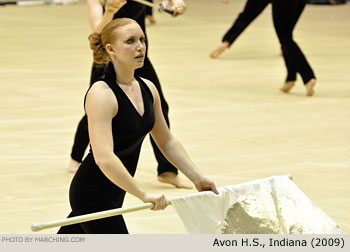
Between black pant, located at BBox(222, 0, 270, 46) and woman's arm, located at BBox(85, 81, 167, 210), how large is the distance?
23.3 feet

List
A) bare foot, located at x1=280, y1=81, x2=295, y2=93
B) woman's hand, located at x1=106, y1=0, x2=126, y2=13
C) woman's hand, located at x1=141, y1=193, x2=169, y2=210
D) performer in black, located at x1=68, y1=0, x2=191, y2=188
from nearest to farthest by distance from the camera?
woman's hand, located at x1=141, y1=193, x2=169, y2=210
woman's hand, located at x1=106, y1=0, x2=126, y2=13
performer in black, located at x1=68, y1=0, x2=191, y2=188
bare foot, located at x1=280, y1=81, x2=295, y2=93

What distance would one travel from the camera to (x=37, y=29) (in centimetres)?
1347

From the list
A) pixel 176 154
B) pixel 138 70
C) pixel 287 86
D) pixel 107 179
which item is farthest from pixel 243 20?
pixel 107 179

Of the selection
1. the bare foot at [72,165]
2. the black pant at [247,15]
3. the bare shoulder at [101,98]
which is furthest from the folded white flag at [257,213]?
the black pant at [247,15]

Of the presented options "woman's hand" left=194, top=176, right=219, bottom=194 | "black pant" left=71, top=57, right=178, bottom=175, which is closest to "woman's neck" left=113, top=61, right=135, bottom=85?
"woman's hand" left=194, top=176, right=219, bottom=194

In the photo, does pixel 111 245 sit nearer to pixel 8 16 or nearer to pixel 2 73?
pixel 2 73

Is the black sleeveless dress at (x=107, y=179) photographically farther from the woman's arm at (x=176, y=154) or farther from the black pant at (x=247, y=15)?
the black pant at (x=247, y=15)

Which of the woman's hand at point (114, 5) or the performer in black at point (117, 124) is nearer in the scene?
the performer in black at point (117, 124)

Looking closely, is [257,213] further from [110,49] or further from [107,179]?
[110,49]

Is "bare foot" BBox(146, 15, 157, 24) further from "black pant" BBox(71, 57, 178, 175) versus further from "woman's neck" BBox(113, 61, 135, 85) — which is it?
"woman's neck" BBox(113, 61, 135, 85)

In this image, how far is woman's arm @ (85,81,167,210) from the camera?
324cm

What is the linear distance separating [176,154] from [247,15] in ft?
23.9

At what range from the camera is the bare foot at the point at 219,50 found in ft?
35.5

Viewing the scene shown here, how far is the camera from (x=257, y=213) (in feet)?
11.2
